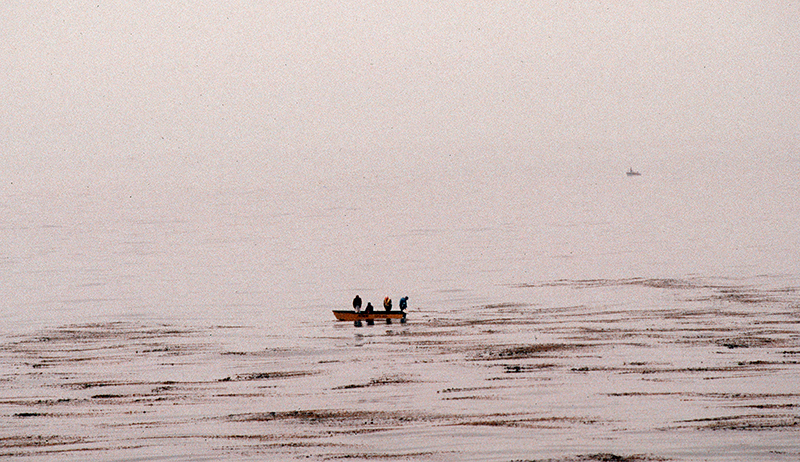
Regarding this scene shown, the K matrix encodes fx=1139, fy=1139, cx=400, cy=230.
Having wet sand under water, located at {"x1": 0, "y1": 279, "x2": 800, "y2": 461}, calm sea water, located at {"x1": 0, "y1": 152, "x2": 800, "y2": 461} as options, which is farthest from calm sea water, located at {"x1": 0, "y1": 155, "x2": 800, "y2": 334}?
wet sand under water, located at {"x1": 0, "y1": 279, "x2": 800, "y2": 461}

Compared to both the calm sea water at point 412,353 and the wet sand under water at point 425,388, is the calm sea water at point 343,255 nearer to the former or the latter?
the calm sea water at point 412,353

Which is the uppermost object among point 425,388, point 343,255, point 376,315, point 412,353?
point 343,255

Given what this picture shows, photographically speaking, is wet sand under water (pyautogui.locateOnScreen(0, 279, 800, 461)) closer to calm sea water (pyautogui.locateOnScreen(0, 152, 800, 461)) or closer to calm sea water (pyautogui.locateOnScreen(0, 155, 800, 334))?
calm sea water (pyautogui.locateOnScreen(0, 152, 800, 461))

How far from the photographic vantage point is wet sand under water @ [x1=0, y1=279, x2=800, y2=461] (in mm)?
34469

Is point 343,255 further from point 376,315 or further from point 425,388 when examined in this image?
point 425,388

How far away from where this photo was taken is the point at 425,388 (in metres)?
42.0

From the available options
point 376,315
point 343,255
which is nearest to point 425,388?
A: point 376,315

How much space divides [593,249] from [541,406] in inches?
2676

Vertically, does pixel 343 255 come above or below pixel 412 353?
above

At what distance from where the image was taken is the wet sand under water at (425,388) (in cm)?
3447

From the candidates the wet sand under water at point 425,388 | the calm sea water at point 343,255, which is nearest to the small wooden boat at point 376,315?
the wet sand under water at point 425,388

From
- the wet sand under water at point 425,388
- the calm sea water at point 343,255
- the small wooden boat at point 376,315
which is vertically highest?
the calm sea water at point 343,255

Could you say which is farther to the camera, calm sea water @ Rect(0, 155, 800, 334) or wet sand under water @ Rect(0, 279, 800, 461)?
calm sea water @ Rect(0, 155, 800, 334)

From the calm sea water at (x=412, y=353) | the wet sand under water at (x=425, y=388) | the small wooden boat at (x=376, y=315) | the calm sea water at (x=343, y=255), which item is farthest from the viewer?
the calm sea water at (x=343, y=255)
